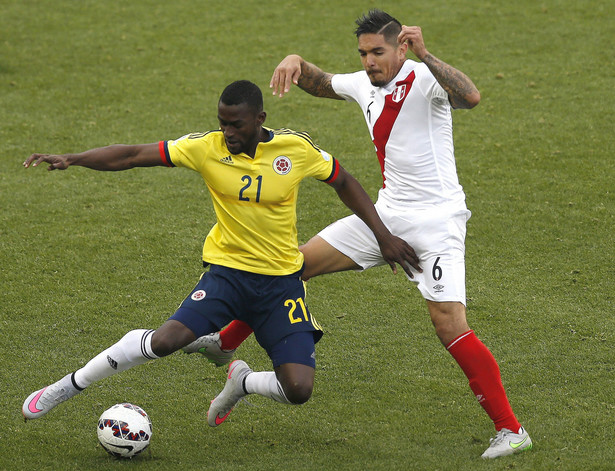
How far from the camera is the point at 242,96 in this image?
206 inches

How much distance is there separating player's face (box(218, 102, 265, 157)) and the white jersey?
3.54 ft

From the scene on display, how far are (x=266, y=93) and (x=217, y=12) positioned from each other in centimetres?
363

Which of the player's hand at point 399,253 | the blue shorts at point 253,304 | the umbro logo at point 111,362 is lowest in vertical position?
the umbro logo at point 111,362

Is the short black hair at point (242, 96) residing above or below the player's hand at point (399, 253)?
above

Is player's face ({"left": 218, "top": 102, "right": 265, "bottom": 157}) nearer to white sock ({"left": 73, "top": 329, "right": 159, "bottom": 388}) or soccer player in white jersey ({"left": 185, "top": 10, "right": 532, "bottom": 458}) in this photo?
soccer player in white jersey ({"left": 185, "top": 10, "right": 532, "bottom": 458})

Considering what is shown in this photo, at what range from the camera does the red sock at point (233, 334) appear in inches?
246

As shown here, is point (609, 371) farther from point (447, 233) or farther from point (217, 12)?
point (217, 12)

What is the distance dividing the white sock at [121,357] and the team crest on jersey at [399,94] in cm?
228

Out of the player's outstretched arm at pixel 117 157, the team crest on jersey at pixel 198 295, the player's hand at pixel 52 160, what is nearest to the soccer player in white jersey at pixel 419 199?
the team crest on jersey at pixel 198 295

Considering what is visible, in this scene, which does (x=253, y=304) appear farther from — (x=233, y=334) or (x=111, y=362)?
(x=111, y=362)

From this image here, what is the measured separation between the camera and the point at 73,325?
739cm

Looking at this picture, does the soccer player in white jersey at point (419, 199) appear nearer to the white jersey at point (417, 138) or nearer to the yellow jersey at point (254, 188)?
the white jersey at point (417, 138)

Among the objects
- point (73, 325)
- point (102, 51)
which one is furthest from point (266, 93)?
point (73, 325)

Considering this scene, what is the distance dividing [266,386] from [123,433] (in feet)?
3.09
